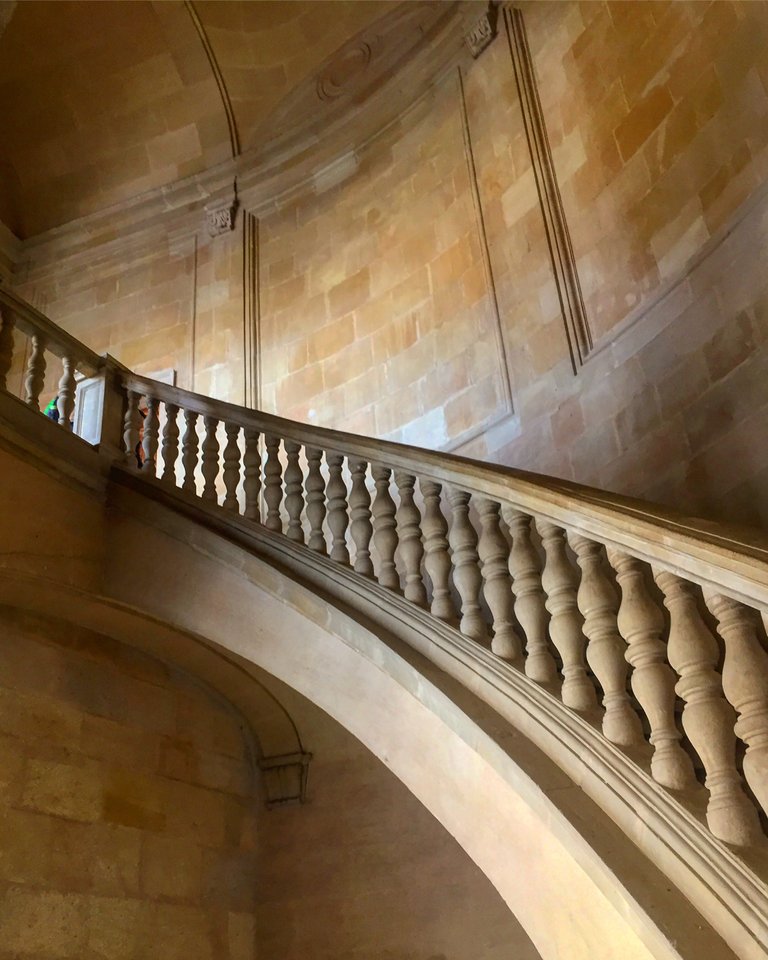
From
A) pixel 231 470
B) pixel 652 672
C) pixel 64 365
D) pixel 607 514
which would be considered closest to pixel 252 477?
pixel 231 470

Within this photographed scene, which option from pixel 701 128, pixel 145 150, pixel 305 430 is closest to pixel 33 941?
pixel 305 430

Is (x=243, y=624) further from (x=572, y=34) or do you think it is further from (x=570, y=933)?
(x=572, y=34)

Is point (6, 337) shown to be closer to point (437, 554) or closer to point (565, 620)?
point (437, 554)

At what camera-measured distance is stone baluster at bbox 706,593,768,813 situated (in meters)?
2.19

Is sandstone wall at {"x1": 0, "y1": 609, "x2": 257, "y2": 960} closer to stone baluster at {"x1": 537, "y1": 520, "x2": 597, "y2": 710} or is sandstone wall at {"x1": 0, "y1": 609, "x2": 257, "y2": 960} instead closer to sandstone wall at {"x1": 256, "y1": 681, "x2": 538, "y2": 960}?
sandstone wall at {"x1": 256, "y1": 681, "x2": 538, "y2": 960}

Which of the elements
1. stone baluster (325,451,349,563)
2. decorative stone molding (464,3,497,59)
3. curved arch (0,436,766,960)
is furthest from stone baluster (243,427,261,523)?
decorative stone molding (464,3,497,59)

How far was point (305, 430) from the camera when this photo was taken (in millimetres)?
4012

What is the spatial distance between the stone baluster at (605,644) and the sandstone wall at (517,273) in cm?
152

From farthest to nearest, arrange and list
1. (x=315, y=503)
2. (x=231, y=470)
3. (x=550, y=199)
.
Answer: (x=550, y=199) → (x=231, y=470) → (x=315, y=503)

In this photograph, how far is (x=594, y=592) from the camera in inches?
107

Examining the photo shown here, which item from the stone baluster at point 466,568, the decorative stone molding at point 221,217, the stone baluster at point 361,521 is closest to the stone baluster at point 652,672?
the stone baluster at point 466,568

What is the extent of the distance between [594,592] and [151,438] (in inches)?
104

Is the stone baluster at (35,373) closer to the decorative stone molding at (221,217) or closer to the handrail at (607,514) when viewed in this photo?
the handrail at (607,514)

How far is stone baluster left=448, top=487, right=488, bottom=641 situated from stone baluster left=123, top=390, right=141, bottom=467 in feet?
6.41
